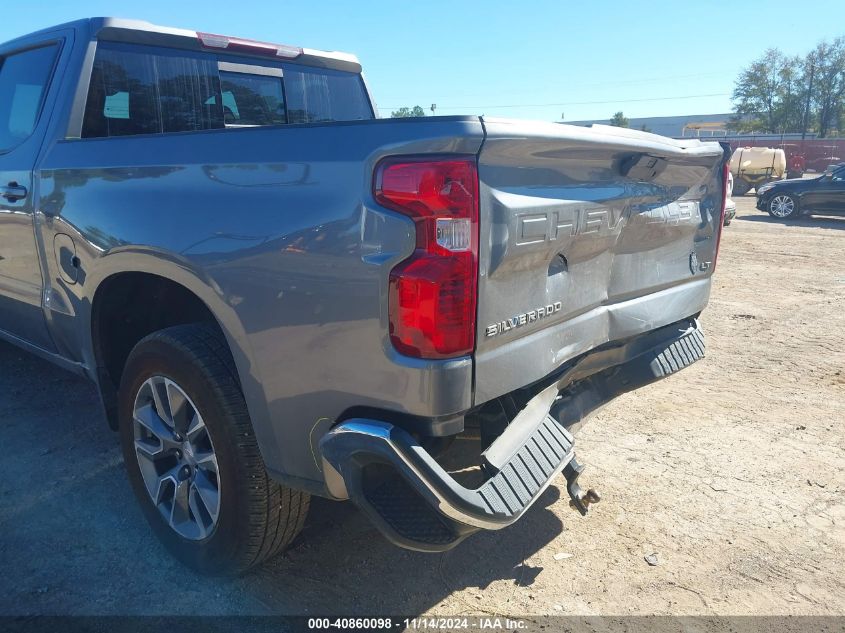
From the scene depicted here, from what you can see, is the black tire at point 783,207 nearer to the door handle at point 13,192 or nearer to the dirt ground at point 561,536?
the dirt ground at point 561,536

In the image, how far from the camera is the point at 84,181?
2879mm

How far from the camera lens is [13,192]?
3.37m

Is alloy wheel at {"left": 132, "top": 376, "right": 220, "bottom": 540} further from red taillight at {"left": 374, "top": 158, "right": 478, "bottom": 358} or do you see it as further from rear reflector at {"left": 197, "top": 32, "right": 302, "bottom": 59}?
rear reflector at {"left": 197, "top": 32, "right": 302, "bottom": 59}

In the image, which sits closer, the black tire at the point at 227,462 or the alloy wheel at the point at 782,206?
the black tire at the point at 227,462

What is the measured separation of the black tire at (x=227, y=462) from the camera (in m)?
2.39

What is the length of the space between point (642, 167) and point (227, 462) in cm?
191

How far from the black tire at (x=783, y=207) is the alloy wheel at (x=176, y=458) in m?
18.5

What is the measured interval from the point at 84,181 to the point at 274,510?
5.26ft

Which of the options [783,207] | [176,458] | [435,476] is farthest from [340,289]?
[783,207]

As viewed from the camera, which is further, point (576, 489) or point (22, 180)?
point (22, 180)

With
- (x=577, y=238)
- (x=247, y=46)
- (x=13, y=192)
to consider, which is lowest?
(x=577, y=238)

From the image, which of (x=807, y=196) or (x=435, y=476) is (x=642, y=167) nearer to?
(x=435, y=476)

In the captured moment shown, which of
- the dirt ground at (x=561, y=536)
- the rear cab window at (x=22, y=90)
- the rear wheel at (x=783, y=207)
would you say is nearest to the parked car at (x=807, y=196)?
the rear wheel at (x=783, y=207)

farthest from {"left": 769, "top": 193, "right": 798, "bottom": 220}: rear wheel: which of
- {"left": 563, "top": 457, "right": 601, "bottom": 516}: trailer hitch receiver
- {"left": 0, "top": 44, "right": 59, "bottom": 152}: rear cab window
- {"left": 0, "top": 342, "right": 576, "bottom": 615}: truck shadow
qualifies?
{"left": 0, "top": 44, "right": 59, "bottom": 152}: rear cab window
